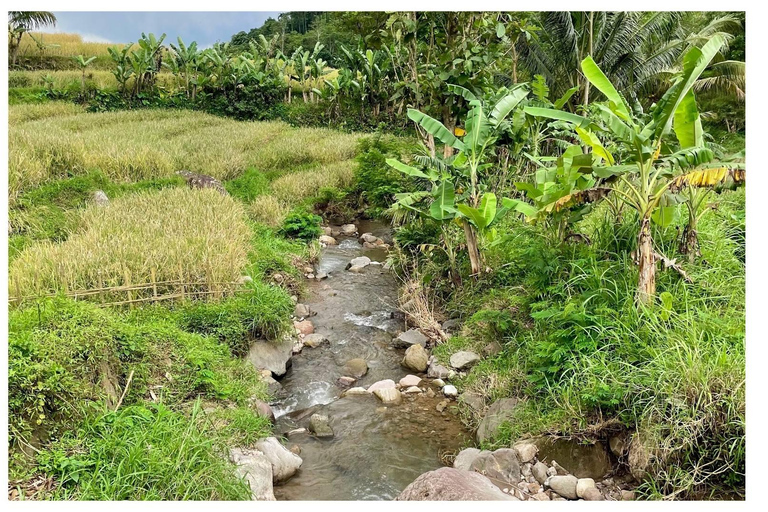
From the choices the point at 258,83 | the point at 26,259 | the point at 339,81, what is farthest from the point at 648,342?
the point at 258,83

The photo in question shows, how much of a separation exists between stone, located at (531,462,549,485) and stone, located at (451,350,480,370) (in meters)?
1.47

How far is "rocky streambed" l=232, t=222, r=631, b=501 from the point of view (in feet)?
10.3

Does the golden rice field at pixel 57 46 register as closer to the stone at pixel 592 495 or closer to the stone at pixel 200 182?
the stone at pixel 200 182

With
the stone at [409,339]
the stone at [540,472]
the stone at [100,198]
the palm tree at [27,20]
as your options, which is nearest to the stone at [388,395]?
the stone at [409,339]

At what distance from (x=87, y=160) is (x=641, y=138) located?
29.8 feet

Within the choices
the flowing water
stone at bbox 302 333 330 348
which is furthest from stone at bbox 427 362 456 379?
stone at bbox 302 333 330 348

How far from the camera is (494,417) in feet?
12.6

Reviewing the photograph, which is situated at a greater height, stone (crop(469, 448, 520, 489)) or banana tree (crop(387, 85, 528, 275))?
banana tree (crop(387, 85, 528, 275))

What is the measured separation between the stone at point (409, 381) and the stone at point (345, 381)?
0.47 meters

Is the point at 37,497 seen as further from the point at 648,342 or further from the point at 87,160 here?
the point at 87,160

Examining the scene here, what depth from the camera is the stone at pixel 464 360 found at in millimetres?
4738

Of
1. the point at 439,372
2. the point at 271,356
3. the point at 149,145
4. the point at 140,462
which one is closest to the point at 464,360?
the point at 439,372

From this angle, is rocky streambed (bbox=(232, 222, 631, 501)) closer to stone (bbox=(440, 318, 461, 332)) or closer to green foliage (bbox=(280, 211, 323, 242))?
stone (bbox=(440, 318, 461, 332))

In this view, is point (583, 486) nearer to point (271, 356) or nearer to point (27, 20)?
point (271, 356)
